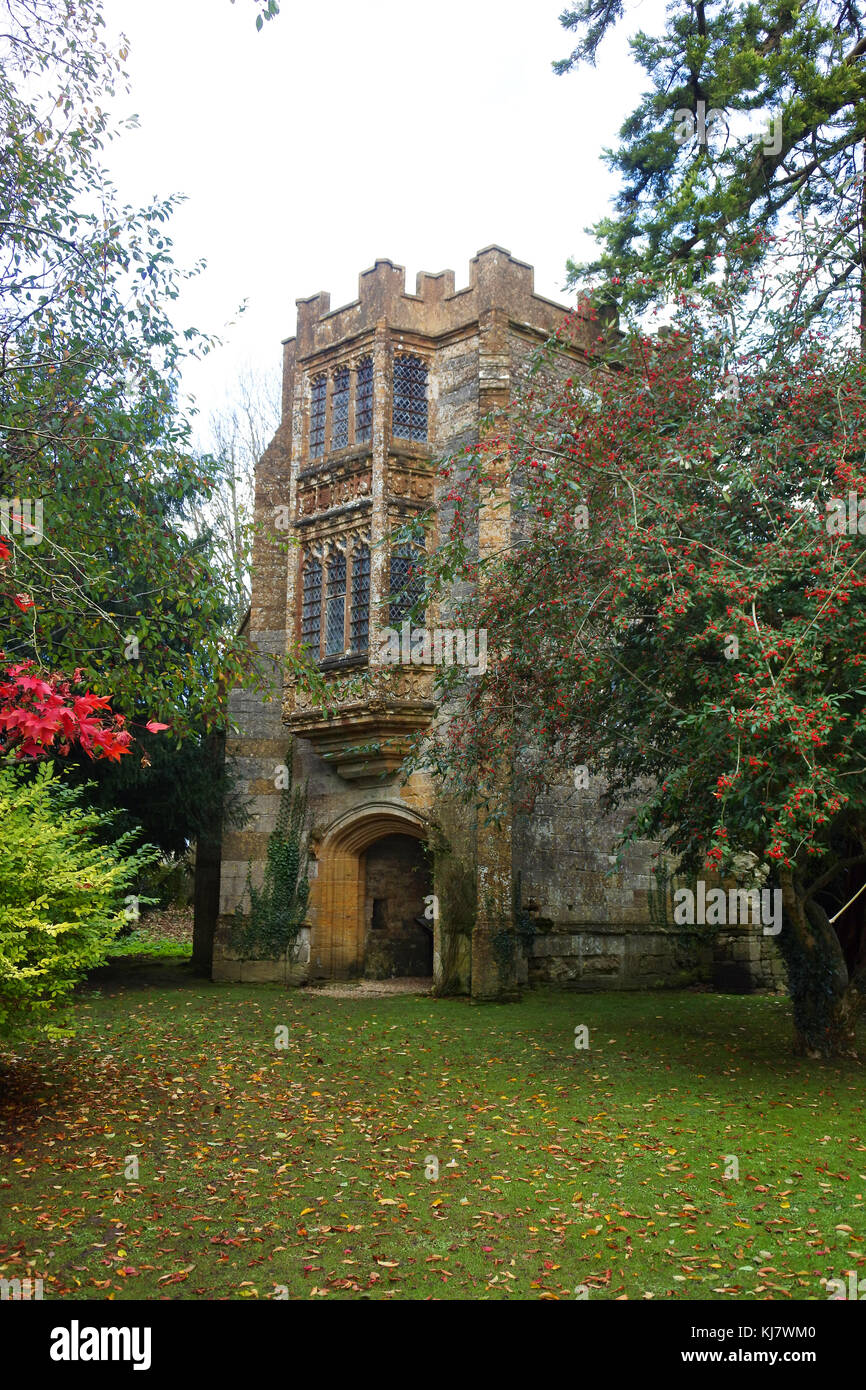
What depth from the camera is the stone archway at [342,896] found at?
55.2 feet

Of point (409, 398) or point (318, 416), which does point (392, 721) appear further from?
point (318, 416)

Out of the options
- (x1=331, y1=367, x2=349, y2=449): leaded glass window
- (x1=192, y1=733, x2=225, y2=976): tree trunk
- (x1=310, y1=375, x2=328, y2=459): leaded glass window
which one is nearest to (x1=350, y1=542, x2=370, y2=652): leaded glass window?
(x1=331, y1=367, x2=349, y2=449): leaded glass window

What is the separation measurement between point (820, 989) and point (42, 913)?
7253mm

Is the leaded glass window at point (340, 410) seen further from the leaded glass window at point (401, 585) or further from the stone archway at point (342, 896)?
the stone archway at point (342, 896)

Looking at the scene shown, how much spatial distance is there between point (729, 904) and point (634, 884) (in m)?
1.56

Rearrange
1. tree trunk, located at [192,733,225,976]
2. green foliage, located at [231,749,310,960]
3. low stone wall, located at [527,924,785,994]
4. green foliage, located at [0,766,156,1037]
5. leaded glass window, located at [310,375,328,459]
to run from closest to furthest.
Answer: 1. green foliage, located at [0,766,156,1037]
2. low stone wall, located at [527,924,785,994]
3. green foliage, located at [231,749,310,960]
4. leaded glass window, located at [310,375,328,459]
5. tree trunk, located at [192,733,225,976]

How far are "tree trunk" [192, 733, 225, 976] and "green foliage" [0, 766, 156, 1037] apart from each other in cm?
1060

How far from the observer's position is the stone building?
15.6m

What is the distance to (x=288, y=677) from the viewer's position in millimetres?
16953

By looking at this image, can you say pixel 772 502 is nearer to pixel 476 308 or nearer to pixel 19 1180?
pixel 19 1180

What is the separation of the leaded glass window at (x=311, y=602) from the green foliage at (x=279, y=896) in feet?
8.72

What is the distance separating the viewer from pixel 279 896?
17.1 m

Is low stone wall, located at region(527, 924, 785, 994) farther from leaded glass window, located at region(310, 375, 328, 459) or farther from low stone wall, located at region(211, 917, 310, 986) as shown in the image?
leaded glass window, located at region(310, 375, 328, 459)
